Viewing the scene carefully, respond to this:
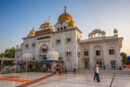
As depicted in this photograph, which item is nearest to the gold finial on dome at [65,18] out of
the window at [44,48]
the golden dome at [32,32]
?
the window at [44,48]

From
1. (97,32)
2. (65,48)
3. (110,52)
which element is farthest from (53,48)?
(110,52)

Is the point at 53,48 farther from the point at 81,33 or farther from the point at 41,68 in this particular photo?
the point at 81,33

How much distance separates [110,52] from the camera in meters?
25.5

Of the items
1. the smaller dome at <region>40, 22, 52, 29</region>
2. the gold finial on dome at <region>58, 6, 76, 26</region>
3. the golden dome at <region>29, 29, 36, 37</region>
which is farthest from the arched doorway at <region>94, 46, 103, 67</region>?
the golden dome at <region>29, 29, 36, 37</region>

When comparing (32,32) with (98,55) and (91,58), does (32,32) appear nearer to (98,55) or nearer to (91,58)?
(91,58)

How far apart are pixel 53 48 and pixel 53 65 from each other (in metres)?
5.22

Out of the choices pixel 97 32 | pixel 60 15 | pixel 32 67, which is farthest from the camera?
pixel 60 15

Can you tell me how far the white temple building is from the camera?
25375 millimetres

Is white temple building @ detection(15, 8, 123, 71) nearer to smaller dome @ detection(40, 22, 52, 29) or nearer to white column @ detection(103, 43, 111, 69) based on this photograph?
white column @ detection(103, 43, 111, 69)

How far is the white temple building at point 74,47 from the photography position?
2538cm

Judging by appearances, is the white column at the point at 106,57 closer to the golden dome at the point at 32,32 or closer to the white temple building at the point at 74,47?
the white temple building at the point at 74,47

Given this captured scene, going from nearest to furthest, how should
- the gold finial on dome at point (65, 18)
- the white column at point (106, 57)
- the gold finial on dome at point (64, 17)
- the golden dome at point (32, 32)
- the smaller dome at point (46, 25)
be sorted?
the white column at point (106, 57) → the gold finial on dome at point (65, 18) → the gold finial on dome at point (64, 17) → the smaller dome at point (46, 25) → the golden dome at point (32, 32)

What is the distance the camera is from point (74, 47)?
2736 centimetres

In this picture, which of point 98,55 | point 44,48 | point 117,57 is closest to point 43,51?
point 44,48
